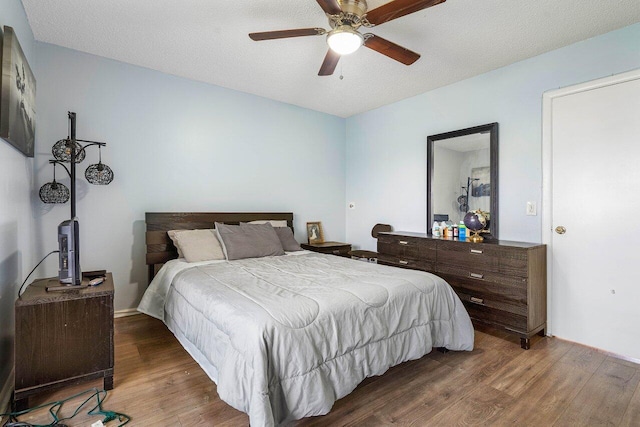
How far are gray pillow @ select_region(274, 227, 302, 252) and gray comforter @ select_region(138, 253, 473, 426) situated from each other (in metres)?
1.01

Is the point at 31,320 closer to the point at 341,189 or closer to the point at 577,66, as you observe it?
the point at 341,189

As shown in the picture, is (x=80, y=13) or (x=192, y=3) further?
(x=80, y=13)

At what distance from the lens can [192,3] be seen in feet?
7.16

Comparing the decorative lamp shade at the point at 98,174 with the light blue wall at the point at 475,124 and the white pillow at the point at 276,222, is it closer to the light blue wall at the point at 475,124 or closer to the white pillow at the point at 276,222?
the white pillow at the point at 276,222

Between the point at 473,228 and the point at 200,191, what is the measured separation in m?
2.99

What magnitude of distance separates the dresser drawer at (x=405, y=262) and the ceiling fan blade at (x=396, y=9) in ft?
7.47

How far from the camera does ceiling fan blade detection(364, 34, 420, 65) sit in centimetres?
210

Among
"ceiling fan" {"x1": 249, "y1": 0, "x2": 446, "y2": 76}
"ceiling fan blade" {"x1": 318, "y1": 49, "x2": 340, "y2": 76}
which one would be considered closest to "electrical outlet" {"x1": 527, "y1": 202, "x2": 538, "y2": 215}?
"ceiling fan" {"x1": 249, "y1": 0, "x2": 446, "y2": 76}

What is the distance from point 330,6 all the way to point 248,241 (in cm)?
217

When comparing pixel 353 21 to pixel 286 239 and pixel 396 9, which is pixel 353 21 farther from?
pixel 286 239

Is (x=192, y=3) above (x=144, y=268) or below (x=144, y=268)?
above

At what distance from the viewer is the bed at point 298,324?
143 centimetres

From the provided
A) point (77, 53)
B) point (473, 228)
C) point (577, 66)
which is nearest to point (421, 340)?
point (473, 228)

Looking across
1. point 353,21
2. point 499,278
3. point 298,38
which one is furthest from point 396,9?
point 499,278
